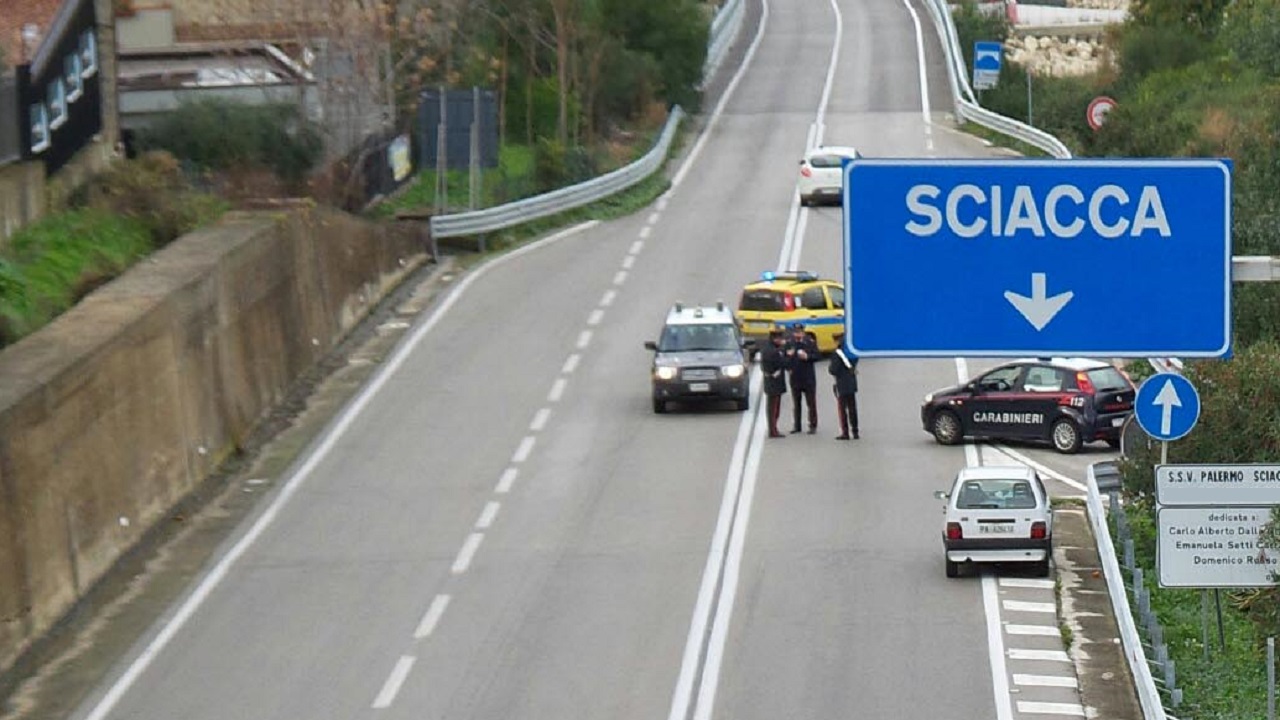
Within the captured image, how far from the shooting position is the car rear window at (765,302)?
132 ft

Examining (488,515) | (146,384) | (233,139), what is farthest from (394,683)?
(233,139)

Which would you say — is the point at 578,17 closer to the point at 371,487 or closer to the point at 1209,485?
the point at 371,487

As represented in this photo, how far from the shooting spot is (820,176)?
53781 millimetres

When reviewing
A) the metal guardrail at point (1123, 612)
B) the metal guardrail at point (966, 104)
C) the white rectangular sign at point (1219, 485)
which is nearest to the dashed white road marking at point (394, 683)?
the metal guardrail at point (1123, 612)

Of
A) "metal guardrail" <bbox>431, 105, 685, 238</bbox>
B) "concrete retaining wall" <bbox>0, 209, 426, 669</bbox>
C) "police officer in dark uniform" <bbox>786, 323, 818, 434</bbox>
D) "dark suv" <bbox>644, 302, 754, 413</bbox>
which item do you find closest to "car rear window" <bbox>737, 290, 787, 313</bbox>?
"dark suv" <bbox>644, 302, 754, 413</bbox>

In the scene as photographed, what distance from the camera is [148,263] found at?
33125mm

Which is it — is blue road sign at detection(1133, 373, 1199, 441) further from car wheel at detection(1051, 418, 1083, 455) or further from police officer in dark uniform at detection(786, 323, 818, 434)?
police officer in dark uniform at detection(786, 323, 818, 434)

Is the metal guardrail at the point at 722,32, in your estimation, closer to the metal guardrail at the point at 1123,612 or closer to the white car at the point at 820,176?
the white car at the point at 820,176

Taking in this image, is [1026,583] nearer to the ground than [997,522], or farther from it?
nearer to the ground

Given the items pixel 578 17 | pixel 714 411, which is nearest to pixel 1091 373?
pixel 714 411

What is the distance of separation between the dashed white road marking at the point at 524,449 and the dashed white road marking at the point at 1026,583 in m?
8.66

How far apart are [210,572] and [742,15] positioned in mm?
70521

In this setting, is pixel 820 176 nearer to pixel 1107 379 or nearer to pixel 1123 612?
pixel 1107 379

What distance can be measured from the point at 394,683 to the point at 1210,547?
29.6 feet
